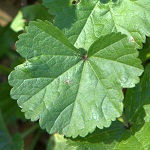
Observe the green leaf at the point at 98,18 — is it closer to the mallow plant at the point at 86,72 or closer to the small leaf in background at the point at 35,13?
the mallow plant at the point at 86,72

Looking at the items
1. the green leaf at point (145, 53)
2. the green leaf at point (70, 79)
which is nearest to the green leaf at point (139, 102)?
the green leaf at point (70, 79)

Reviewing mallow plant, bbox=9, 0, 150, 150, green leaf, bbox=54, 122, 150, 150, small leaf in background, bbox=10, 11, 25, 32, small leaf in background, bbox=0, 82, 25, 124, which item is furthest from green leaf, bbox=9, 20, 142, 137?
small leaf in background, bbox=0, 82, 25, 124

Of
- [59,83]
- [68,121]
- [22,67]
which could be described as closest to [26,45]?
[22,67]

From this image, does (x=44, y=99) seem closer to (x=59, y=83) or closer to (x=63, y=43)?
(x=59, y=83)

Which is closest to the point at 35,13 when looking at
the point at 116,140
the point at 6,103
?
the point at 6,103

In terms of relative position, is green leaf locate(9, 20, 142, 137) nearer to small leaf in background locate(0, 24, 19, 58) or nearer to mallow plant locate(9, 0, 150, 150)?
mallow plant locate(9, 0, 150, 150)
